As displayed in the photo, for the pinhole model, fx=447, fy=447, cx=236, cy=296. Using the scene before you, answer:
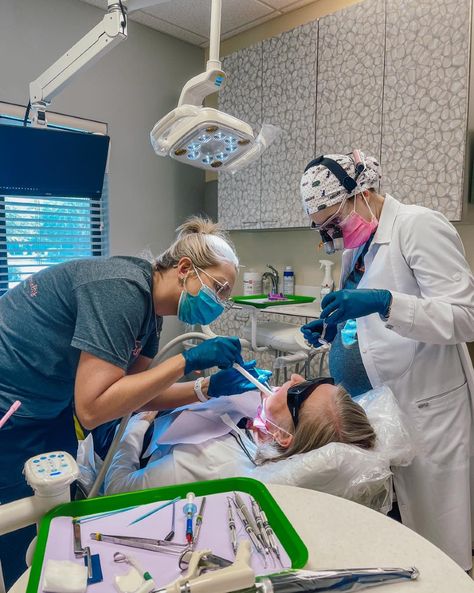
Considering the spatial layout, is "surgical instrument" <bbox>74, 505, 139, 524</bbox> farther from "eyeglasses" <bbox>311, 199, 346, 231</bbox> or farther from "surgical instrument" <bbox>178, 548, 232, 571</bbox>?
"eyeglasses" <bbox>311, 199, 346, 231</bbox>

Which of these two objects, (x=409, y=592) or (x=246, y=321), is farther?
(x=246, y=321)

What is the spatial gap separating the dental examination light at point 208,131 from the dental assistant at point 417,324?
40 centimetres

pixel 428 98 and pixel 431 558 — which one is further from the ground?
pixel 428 98

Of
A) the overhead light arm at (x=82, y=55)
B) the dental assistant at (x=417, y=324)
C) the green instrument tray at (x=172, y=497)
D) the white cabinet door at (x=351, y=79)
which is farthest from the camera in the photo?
the white cabinet door at (x=351, y=79)

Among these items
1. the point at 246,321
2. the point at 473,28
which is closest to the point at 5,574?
→ the point at 246,321

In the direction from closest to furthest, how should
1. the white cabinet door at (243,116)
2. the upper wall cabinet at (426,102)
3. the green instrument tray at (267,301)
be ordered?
1. the upper wall cabinet at (426,102)
2. the green instrument tray at (267,301)
3. the white cabinet door at (243,116)

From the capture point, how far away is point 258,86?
289 cm

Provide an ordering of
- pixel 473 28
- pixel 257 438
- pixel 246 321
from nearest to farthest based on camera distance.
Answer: pixel 257 438
pixel 473 28
pixel 246 321

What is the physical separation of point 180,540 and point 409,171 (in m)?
2.02

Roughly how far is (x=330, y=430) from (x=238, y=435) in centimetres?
29

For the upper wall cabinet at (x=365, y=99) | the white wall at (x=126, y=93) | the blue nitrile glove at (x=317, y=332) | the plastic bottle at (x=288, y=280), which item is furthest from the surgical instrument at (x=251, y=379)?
the white wall at (x=126, y=93)

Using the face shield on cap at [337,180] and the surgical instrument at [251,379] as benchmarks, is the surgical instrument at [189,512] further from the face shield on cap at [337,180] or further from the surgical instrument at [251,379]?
the face shield on cap at [337,180]

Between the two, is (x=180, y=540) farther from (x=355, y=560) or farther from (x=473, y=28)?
(x=473, y=28)

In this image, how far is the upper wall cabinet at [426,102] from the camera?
6.64 ft
